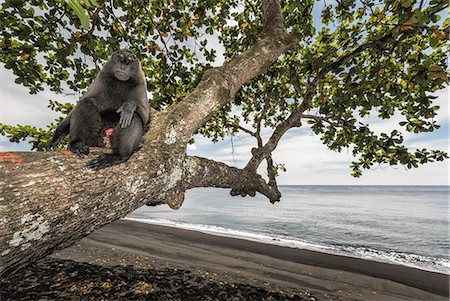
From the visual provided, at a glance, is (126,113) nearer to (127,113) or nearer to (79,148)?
(127,113)

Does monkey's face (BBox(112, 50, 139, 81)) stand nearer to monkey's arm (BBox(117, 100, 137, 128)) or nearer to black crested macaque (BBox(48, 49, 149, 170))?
black crested macaque (BBox(48, 49, 149, 170))

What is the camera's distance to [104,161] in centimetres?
176

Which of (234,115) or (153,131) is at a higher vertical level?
(234,115)

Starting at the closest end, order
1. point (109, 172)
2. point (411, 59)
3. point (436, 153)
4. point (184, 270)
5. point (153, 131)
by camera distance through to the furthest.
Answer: point (109, 172), point (153, 131), point (411, 59), point (436, 153), point (184, 270)

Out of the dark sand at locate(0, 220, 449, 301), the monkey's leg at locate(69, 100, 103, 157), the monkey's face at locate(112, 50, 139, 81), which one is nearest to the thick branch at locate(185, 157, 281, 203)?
the monkey's leg at locate(69, 100, 103, 157)

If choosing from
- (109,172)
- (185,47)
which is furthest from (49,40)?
(109,172)

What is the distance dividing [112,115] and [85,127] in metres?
0.45

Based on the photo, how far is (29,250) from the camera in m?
1.31

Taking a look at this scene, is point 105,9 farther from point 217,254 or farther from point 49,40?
point 217,254

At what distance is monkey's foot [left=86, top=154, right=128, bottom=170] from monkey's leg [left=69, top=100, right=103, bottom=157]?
0.95 feet

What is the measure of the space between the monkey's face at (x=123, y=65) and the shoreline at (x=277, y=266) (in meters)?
6.27

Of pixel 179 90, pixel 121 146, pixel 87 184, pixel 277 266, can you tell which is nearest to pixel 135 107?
pixel 121 146

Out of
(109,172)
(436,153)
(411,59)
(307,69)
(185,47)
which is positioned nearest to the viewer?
(109,172)

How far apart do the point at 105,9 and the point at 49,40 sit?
3.49 feet
